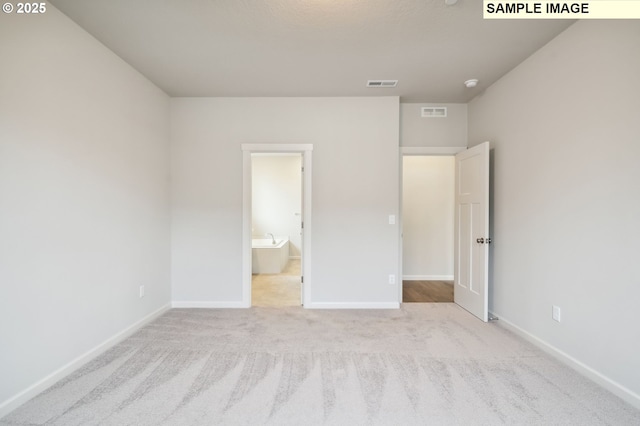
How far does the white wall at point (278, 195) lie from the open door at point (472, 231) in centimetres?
404

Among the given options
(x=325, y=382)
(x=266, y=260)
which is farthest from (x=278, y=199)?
(x=325, y=382)

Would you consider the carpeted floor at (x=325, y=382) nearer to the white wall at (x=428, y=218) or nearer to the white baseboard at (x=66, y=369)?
the white baseboard at (x=66, y=369)

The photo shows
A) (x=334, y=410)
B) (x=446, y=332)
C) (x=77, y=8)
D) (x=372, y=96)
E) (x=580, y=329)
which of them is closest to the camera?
(x=334, y=410)

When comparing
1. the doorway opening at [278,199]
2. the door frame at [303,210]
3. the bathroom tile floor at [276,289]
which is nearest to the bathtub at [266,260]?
the bathroom tile floor at [276,289]

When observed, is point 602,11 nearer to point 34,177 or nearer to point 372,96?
point 372,96

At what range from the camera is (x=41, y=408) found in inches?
63.4

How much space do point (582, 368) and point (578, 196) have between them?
1268mm

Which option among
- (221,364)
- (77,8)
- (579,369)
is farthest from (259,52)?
(579,369)

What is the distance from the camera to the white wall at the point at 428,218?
4.82 m

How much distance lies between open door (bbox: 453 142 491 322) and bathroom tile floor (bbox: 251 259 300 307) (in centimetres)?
211

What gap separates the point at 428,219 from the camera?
4867 millimetres

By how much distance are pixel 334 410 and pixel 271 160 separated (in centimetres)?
586

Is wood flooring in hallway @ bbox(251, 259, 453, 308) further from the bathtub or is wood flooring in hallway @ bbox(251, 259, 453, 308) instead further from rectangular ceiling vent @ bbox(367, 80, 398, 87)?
rectangular ceiling vent @ bbox(367, 80, 398, 87)

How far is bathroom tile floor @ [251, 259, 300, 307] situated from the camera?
355cm
